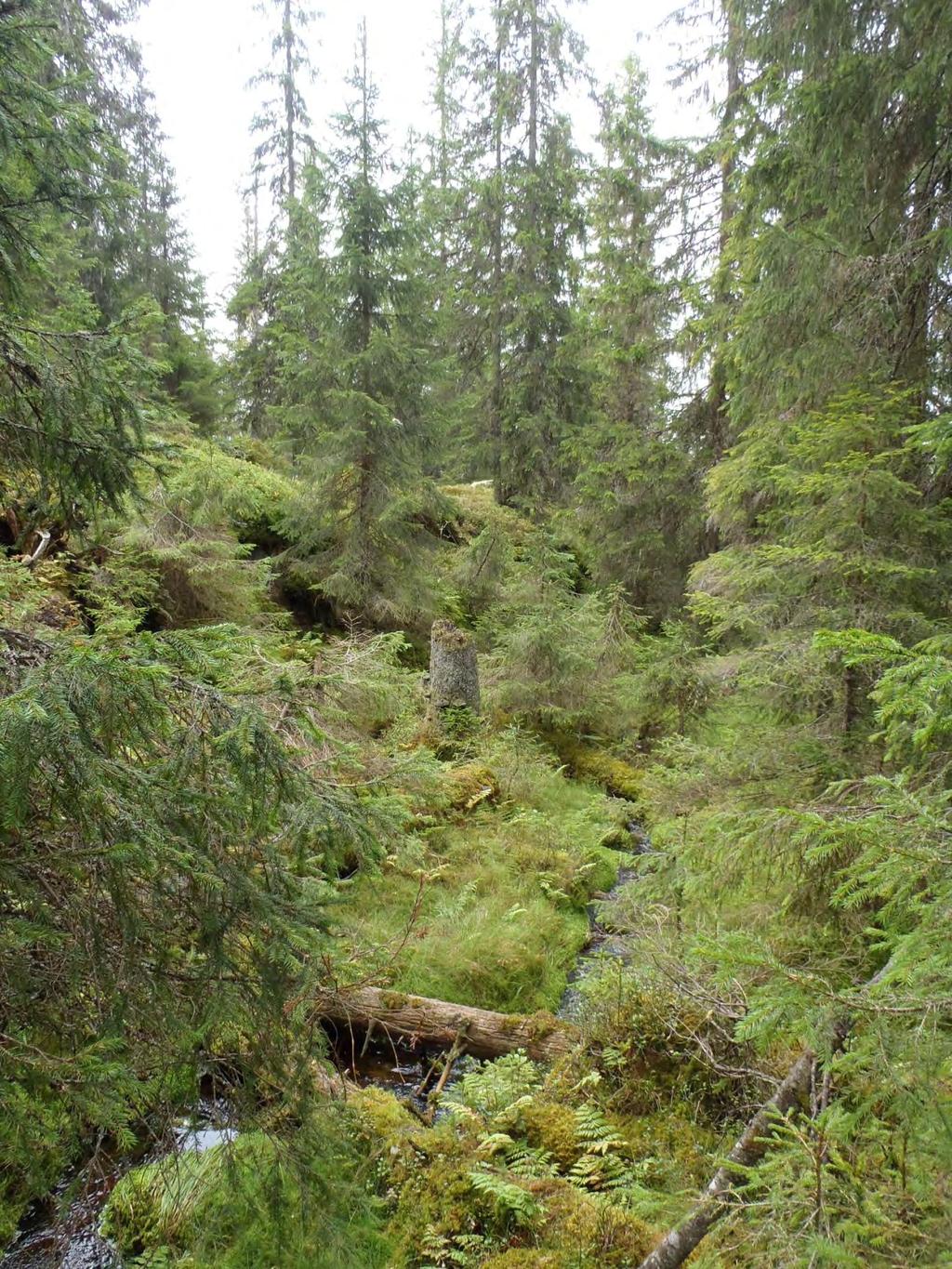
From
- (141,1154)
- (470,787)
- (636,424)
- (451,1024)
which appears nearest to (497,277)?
(636,424)

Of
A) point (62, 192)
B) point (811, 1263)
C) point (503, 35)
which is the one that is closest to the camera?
point (811, 1263)

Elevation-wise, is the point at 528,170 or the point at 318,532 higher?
the point at 528,170

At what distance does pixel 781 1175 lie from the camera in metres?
2.23

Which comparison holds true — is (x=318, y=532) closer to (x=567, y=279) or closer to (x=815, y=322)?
(x=815, y=322)

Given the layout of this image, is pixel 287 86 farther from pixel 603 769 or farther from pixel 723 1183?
pixel 723 1183

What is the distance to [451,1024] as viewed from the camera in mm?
5012

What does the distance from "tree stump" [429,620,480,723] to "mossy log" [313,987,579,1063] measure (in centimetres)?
485

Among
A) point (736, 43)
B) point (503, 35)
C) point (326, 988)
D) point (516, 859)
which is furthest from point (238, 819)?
point (503, 35)

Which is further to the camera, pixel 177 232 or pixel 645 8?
pixel 177 232

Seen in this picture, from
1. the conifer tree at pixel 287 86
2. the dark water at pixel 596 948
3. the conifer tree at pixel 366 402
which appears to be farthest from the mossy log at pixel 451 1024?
the conifer tree at pixel 287 86

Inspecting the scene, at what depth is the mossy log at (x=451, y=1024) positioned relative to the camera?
4914mm

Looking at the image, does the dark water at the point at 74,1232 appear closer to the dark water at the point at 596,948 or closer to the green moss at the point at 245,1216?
the green moss at the point at 245,1216

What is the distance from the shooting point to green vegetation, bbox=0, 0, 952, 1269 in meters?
2.27

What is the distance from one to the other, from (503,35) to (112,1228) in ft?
72.9
